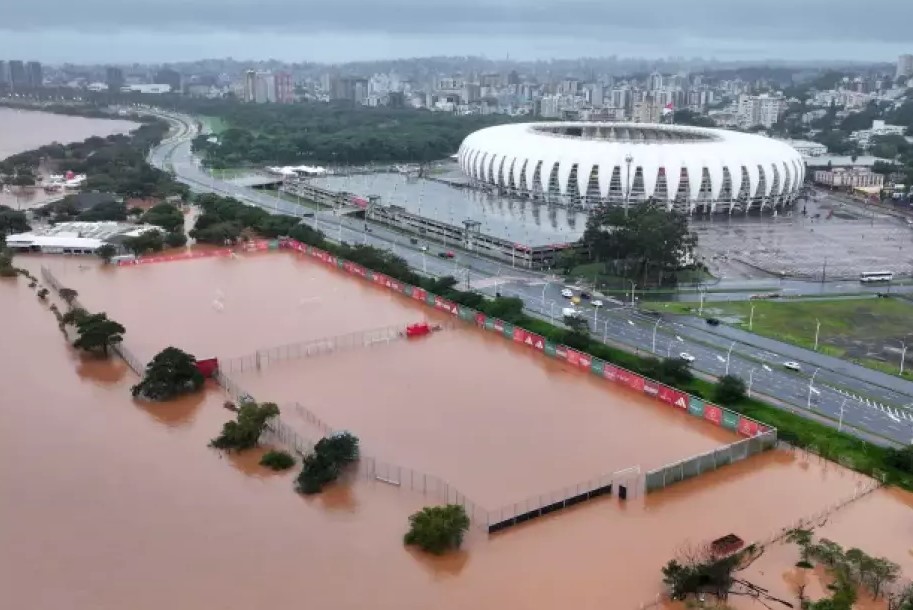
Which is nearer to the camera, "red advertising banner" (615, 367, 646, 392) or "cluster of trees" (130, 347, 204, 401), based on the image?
"cluster of trees" (130, 347, 204, 401)

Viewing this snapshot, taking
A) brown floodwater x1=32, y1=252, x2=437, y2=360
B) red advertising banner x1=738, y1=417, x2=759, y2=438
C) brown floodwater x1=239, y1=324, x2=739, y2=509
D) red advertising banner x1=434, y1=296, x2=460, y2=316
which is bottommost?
brown floodwater x1=239, y1=324, x2=739, y2=509

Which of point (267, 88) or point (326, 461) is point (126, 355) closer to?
point (326, 461)

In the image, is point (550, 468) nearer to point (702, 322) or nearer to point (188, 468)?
point (188, 468)

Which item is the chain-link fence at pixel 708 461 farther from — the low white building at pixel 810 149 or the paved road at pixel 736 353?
the low white building at pixel 810 149

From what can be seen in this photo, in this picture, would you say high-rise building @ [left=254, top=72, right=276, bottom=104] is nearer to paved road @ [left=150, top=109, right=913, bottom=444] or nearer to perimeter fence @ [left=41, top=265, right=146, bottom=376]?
paved road @ [left=150, top=109, right=913, bottom=444]

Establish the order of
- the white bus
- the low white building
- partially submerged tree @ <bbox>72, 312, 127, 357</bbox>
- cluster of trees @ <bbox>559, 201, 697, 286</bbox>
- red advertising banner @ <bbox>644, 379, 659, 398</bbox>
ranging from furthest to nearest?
the low white building → the white bus → cluster of trees @ <bbox>559, 201, 697, 286</bbox> → partially submerged tree @ <bbox>72, 312, 127, 357</bbox> → red advertising banner @ <bbox>644, 379, 659, 398</bbox>

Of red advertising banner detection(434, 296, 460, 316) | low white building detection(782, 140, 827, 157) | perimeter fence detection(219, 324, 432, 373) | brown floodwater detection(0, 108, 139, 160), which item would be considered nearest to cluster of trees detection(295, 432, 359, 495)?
perimeter fence detection(219, 324, 432, 373)

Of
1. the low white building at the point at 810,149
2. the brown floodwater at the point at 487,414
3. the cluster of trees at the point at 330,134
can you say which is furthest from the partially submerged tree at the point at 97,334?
the low white building at the point at 810,149
